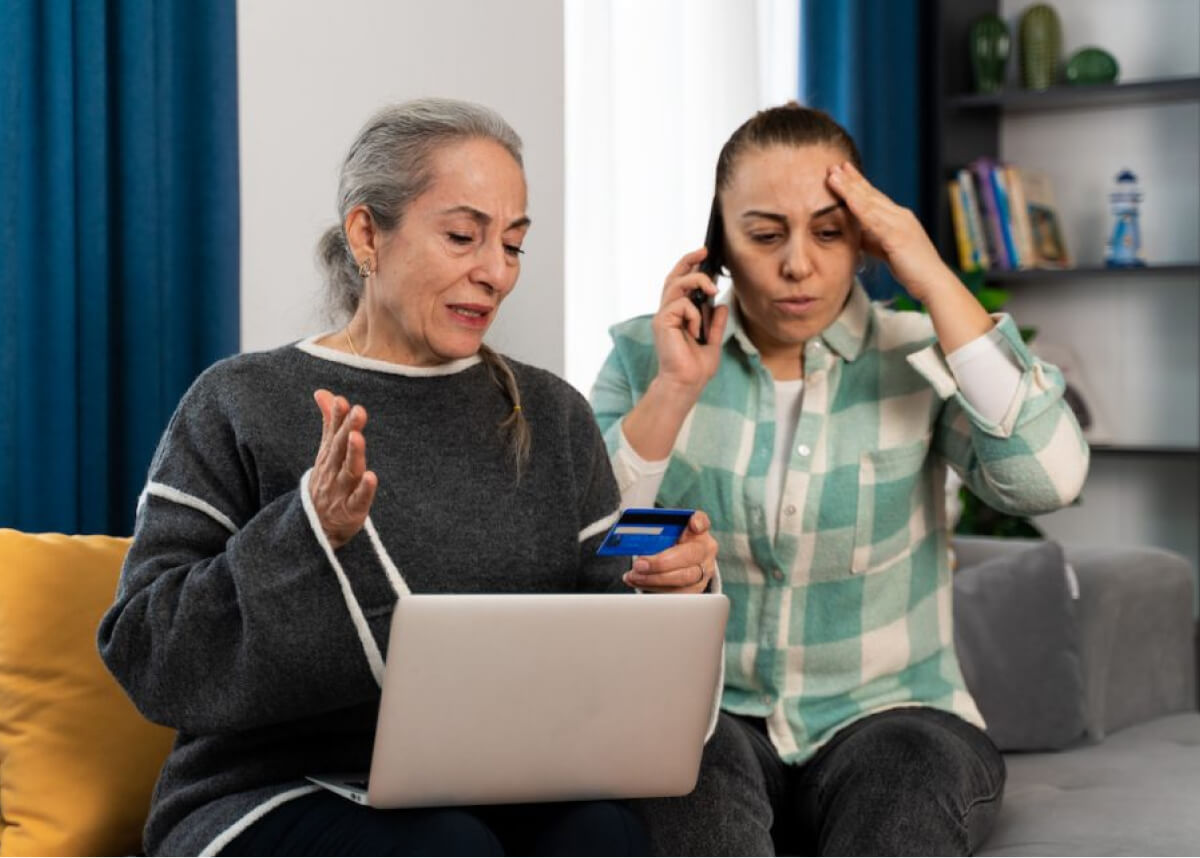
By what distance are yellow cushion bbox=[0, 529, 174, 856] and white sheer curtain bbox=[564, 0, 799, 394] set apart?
1.39 m

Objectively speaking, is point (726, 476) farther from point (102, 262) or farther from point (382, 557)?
point (102, 262)

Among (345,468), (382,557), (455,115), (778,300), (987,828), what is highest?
(455,115)

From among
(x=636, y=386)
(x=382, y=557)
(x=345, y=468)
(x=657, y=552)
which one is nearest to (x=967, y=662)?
(x=636, y=386)

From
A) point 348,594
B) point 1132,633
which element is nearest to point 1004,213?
point 1132,633

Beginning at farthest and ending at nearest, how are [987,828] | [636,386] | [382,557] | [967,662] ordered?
[967,662] < [636,386] < [987,828] < [382,557]

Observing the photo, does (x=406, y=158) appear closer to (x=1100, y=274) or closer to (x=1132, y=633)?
(x=1132, y=633)

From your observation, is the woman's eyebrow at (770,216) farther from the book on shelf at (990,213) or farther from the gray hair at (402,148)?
the book on shelf at (990,213)

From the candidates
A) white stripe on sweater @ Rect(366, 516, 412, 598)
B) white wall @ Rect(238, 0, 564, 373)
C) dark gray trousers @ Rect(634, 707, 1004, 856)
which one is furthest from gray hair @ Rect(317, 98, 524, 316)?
dark gray trousers @ Rect(634, 707, 1004, 856)

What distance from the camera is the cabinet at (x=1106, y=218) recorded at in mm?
4258

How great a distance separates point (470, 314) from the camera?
168 cm

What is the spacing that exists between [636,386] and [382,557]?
566 mm

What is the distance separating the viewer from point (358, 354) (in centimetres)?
171

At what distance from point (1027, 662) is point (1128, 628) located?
0.24 meters

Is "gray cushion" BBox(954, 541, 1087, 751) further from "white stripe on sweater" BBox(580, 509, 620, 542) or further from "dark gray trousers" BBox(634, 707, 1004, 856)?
"white stripe on sweater" BBox(580, 509, 620, 542)
